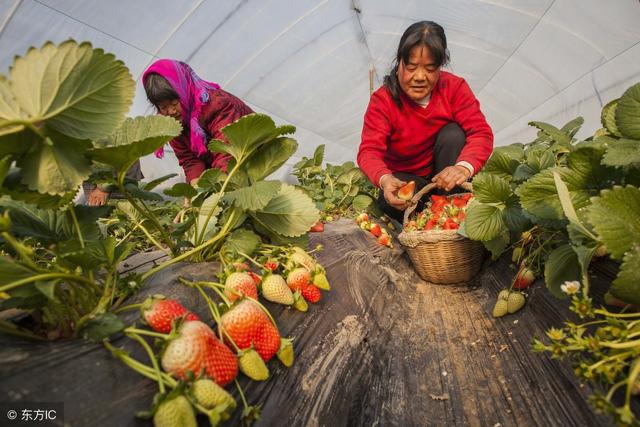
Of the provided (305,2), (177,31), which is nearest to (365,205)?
(177,31)

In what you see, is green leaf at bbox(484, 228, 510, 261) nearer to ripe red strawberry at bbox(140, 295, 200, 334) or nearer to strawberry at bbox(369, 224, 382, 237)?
strawberry at bbox(369, 224, 382, 237)

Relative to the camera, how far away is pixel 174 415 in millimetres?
447

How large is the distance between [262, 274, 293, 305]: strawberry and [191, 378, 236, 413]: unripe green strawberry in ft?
1.03

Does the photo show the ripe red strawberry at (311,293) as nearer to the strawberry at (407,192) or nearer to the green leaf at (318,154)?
the strawberry at (407,192)

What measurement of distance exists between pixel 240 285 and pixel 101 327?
257 mm

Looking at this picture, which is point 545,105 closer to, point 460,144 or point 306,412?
point 460,144

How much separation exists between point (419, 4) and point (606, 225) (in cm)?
423

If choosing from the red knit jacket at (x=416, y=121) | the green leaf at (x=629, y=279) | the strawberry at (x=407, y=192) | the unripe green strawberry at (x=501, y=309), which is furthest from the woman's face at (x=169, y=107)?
the green leaf at (x=629, y=279)

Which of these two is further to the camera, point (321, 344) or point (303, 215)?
point (303, 215)

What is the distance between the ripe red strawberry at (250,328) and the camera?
0.63 meters

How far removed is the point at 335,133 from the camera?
6.19 m

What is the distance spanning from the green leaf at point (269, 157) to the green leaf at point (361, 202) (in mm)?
1530

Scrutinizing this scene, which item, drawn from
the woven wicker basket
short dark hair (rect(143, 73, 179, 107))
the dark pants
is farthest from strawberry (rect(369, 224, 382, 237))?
short dark hair (rect(143, 73, 179, 107))

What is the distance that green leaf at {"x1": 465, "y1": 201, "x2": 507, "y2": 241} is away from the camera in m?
1.08
